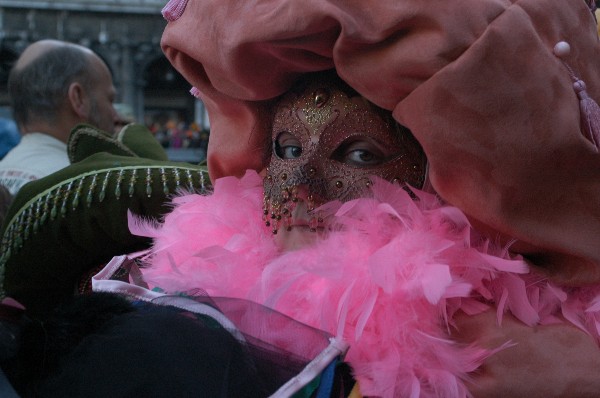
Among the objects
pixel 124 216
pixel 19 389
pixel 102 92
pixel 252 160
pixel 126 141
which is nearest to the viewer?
pixel 19 389

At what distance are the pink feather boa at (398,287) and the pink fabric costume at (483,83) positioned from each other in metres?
0.06

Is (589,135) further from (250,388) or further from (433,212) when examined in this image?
(250,388)

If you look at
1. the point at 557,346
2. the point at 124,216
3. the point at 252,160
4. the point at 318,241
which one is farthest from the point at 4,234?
the point at 557,346

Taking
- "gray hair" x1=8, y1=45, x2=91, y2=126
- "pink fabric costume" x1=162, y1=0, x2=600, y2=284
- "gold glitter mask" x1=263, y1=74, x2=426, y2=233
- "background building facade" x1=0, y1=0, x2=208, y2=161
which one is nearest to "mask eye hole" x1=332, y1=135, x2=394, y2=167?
"gold glitter mask" x1=263, y1=74, x2=426, y2=233

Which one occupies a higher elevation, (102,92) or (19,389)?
(19,389)

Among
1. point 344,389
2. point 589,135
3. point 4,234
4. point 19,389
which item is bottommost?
point 4,234

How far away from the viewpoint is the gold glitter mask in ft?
4.03

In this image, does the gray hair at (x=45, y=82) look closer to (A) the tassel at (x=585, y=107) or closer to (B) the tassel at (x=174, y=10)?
(B) the tassel at (x=174, y=10)

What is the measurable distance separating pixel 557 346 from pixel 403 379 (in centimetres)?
25

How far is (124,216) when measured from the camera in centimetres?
179

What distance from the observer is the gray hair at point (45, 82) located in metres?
2.79

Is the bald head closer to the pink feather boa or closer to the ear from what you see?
the ear

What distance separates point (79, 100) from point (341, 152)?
6.27 ft

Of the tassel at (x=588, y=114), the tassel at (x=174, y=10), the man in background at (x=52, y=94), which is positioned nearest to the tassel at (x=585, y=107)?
the tassel at (x=588, y=114)
